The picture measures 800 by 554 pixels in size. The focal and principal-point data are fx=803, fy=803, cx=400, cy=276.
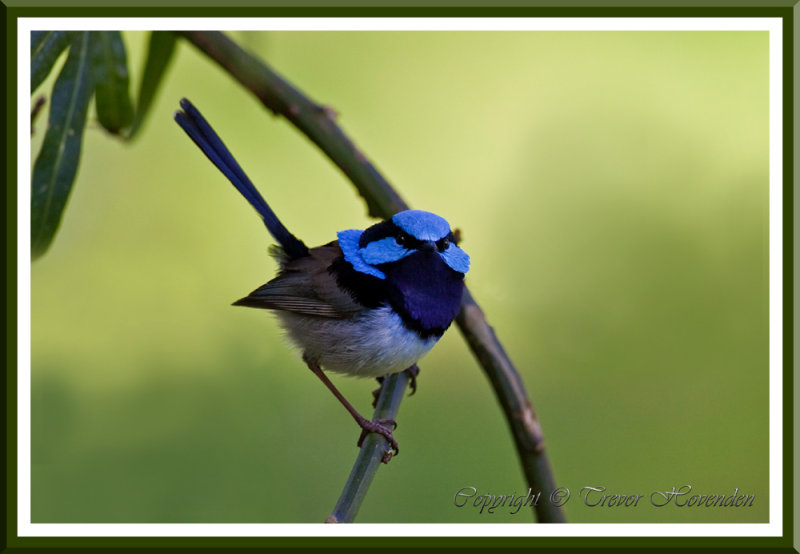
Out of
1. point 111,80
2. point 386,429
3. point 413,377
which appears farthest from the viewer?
point 413,377

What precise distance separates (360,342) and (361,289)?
170 millimetres

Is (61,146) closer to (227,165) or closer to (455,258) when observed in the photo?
(227,165)

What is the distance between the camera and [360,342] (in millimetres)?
2498

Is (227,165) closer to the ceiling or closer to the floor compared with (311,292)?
closer to the ceiling

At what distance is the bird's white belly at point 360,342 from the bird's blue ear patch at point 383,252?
0.53 feet

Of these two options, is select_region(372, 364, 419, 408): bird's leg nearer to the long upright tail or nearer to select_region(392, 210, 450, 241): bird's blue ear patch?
the long upright tail

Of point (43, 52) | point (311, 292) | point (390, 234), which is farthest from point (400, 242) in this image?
point (43, 52)

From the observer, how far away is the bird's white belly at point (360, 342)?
7.86 feet

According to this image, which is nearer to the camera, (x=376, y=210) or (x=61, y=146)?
(x=376, y=210)

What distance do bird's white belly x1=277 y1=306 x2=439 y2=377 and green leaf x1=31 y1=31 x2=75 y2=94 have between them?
1.09m

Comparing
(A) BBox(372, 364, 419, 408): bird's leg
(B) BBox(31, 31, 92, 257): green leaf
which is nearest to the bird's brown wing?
(A) BBox(372, 364, 419, 408): bird's leg

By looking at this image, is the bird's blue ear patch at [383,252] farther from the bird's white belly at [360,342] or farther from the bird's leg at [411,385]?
the bird's leg at [411,385]

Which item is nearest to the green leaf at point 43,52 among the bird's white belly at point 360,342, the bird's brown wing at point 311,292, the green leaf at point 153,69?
the green leaf at point 153,69

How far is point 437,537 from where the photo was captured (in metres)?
2.29
